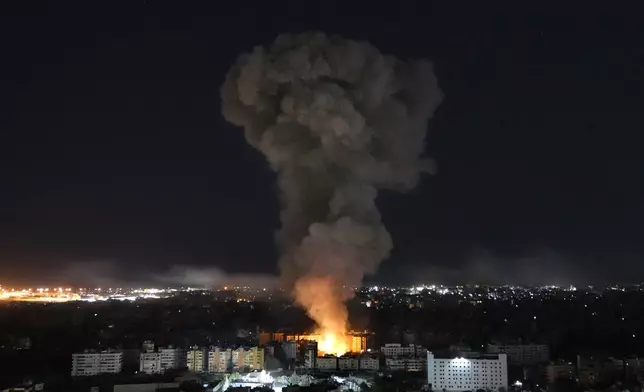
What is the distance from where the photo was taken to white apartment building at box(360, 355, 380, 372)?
1861cm

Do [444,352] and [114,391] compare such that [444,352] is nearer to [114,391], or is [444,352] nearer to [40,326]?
[114,391]

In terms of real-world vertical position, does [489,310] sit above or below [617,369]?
above

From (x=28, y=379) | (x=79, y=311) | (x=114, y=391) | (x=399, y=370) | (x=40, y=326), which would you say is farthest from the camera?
(x=79, y=311)

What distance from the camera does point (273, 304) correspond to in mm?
34250

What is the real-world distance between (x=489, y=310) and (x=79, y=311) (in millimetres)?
18614

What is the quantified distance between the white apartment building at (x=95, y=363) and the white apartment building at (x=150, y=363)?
637 mm

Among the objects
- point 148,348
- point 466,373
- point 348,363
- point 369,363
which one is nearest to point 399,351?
point 369,363

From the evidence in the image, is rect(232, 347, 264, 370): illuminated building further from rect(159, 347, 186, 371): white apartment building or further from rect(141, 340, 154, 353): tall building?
rect(141, 340, 154, 353): tall building

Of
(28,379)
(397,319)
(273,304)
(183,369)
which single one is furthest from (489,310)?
(28,379)

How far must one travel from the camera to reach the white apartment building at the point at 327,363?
60.2 feet

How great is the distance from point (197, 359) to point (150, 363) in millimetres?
1304

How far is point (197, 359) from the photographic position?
66.1ft

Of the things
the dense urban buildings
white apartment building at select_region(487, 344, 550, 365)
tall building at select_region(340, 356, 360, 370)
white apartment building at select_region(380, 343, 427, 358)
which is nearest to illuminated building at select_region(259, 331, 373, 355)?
the dense urban buildings

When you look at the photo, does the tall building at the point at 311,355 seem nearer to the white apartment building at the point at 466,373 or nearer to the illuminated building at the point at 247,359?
the illuminated building at the point at 247,359
